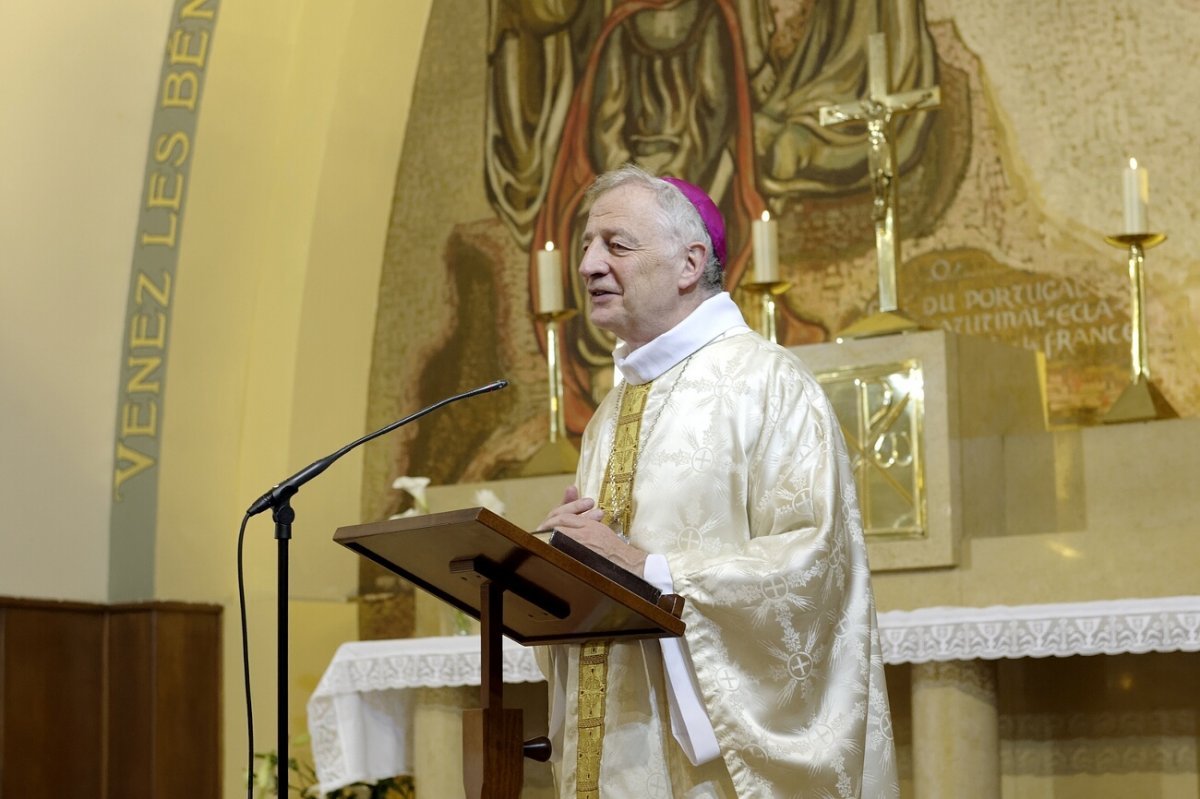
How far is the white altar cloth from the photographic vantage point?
174 inches

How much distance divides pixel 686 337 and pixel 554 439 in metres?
3.36

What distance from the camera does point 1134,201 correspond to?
566cm

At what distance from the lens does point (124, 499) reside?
7.09 meters

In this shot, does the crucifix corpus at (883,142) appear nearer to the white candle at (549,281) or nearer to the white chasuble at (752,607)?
the white candle at (549,281)

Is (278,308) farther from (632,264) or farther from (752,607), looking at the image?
(752,607)

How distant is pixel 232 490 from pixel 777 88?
2.81 metres

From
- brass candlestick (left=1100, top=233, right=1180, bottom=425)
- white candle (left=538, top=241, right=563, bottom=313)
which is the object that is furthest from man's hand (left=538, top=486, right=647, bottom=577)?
white candle (left=538, top=241, right=563, bottom=313)

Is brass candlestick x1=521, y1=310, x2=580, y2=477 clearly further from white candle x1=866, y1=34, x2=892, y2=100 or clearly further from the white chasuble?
the white chasuble

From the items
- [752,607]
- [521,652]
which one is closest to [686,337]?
[752,607]

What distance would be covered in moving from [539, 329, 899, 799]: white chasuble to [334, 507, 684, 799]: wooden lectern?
18 cm

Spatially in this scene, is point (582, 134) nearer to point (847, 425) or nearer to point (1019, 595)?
point (847, 425)

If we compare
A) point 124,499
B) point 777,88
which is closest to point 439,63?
point 777,88

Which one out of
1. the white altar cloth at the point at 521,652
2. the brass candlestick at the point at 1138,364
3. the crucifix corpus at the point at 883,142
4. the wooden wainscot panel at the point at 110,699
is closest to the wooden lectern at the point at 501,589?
the white altar cloth at the point at 521,652

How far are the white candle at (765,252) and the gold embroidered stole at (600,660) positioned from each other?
2.69 m
